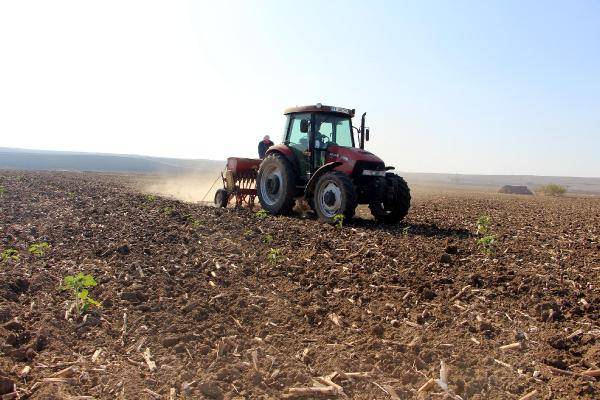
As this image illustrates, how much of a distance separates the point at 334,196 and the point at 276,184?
86.2 inches

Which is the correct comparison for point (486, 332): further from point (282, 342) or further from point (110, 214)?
point (110, 214)

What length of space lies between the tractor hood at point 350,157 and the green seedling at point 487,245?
317cm

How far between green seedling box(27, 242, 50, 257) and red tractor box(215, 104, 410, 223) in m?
4.87

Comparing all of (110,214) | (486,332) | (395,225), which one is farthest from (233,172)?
(486,332)

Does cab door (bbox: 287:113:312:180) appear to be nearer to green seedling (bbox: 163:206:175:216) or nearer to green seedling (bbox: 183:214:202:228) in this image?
green seedling (bbox: 183:214:202:228)

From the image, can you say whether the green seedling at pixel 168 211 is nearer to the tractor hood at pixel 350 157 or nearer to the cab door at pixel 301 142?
the cab door at pixel 301 142

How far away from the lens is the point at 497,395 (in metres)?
3.35

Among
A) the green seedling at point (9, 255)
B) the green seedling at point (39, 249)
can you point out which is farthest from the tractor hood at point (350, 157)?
the green seedling at point (9, 255)

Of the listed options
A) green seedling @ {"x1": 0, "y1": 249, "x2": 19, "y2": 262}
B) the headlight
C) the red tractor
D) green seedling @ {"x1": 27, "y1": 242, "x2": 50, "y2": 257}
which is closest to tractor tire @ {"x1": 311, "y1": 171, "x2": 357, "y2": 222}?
the red tractor

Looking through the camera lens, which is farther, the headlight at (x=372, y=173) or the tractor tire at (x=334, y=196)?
the headlight at (x=372, y=173)

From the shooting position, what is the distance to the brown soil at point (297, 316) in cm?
353

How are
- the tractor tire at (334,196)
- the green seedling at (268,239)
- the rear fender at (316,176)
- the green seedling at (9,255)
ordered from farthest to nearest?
1. the rear fender at (316,176)
2. the tractor tire at (334,196)
3. the green seedling at (268,239)
4. the green seedling at (9,255)

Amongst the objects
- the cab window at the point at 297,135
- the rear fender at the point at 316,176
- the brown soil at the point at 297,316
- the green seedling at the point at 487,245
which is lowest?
the brown soil at the point at 297,316

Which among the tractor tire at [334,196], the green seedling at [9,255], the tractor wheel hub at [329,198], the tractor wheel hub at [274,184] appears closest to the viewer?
the green seedling at [9,255]
